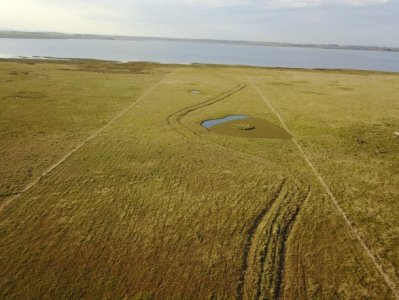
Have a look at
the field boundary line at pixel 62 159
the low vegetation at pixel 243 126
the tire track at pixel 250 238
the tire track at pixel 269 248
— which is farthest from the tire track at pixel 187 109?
the tire track at pixel 269 248

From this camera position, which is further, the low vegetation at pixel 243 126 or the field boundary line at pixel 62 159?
the low vegetation at pixel 243 126

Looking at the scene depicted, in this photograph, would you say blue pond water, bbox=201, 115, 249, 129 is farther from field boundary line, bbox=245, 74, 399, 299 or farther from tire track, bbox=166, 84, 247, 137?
field boundary line, bbox=245, 74, 399, 299

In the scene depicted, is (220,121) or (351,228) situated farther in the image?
(220,121)

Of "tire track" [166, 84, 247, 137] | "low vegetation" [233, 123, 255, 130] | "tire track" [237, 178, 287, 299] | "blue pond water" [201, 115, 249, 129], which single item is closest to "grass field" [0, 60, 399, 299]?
"tire track" [237, 178, 287, 299]

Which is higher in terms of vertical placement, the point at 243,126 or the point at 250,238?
the point at 243,126

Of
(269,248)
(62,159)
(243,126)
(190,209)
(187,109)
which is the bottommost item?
(269,248)

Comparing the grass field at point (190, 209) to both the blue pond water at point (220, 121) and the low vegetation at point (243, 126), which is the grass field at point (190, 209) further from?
the low vegetation at point (243, 126)

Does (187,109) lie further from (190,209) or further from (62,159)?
(190,209)

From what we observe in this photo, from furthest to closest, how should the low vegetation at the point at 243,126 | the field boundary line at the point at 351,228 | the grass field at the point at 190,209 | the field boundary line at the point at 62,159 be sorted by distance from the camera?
the low vegetation at the point at 243,126 → the field boundary line at the point at 62,159 → the field boundary line at the point at 351,228 → the grass field at the point at 190,209

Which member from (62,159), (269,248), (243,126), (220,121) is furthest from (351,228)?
(220,121)
